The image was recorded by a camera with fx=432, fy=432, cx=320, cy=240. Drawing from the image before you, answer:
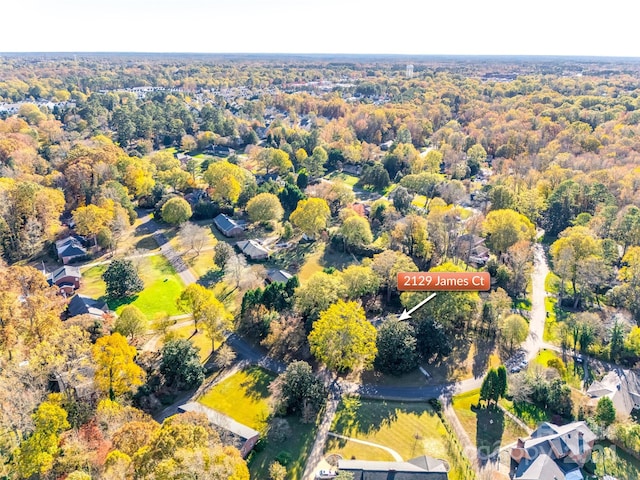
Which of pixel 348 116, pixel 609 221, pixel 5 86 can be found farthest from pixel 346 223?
pixel 5 86

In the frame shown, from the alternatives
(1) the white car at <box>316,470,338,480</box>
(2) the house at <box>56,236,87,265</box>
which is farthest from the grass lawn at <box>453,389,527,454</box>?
(2) the house at <box>56,236,87,265</box>

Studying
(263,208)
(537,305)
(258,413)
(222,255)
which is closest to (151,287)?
(222,255)

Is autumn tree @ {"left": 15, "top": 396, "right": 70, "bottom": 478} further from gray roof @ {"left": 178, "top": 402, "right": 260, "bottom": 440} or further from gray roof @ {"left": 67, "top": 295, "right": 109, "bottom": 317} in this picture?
gray roof @ {"left": 67, "top": 295, "right": 109, "bottom": 317}

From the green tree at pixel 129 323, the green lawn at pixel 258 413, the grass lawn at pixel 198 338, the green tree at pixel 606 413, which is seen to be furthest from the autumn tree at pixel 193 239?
the green tree at pixel 606 413

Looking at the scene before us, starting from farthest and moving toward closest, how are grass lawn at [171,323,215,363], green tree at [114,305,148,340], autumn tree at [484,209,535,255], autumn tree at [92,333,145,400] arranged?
1. autumn tree at [484,209,535,255]
2. grass lawn at [171,323,215,363]
3. green tree at [114,305,148,340]
4. autumn tree at [92,333,145,400]

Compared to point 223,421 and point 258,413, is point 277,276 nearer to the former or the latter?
point 258,413

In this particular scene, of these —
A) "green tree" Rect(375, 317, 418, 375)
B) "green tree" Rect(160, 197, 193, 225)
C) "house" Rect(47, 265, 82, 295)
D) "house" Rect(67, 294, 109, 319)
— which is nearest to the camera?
"green tree" Rect(375, 317, 418, 375)
